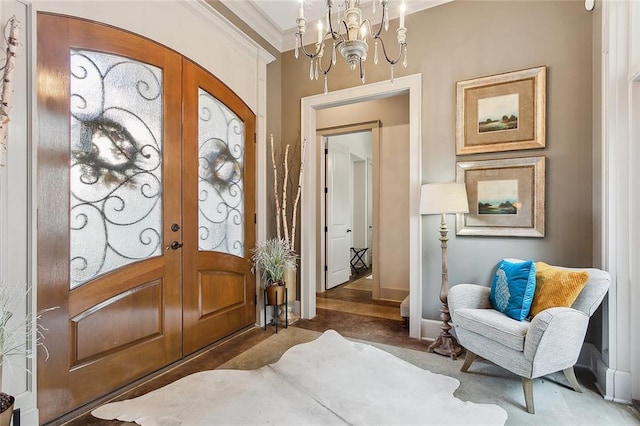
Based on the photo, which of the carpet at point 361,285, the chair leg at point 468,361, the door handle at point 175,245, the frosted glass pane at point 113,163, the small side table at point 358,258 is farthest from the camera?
the small side table at point 358,258

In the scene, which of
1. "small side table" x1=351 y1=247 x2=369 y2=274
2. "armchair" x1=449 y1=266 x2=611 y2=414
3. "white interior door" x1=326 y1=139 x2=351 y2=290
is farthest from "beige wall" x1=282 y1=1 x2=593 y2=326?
"small side table" x1=351 y1=247 x2=369 y2=274

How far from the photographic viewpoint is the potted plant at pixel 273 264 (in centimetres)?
330

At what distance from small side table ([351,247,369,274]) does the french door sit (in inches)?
164

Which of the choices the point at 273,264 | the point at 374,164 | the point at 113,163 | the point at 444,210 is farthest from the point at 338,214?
the point at 113,163

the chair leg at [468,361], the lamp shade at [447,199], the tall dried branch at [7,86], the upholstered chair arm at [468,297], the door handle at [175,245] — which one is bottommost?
the chair leg at [468,361]

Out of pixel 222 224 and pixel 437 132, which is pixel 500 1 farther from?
pixel 222 224

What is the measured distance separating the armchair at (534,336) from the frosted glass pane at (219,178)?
213 centimetres

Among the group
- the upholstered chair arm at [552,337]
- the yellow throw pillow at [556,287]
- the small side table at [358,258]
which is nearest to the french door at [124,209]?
the upholstered chair arm at [552,337]

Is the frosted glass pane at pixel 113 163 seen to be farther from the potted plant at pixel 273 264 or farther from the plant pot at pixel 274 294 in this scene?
the plant pot at pixel 274 294

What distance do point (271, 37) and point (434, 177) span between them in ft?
8.01

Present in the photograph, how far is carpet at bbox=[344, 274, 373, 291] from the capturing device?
5449 mm

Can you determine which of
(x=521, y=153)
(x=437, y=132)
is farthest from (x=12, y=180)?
(x=521, y=153)

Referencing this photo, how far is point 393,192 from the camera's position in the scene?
455 centimetres

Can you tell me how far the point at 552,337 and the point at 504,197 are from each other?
1.25 metres
